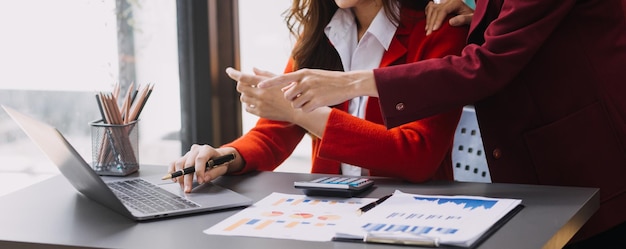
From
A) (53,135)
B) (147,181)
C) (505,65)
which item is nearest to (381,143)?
(505,65)

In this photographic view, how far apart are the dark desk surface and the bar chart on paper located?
0.03 metres

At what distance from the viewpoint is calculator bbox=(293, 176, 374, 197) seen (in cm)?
170

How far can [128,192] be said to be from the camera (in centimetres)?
178

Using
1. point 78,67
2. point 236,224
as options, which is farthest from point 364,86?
point 78,67

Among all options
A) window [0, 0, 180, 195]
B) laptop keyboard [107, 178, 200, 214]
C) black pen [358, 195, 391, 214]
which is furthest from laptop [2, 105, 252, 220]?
window [0, 0, 180, 195]

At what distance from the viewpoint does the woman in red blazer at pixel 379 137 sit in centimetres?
188

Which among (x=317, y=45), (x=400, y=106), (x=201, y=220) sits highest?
(x=317, y=45)

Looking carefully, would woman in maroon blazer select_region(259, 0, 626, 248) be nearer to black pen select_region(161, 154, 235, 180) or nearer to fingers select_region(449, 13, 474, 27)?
fingers select_region(449, 13, 474, 27)

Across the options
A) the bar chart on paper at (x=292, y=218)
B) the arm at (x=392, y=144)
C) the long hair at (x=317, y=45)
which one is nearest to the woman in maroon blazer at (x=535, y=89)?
the arm at (x=392, y=144)

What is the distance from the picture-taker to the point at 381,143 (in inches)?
74.9

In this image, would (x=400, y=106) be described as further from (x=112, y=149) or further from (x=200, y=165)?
(x=112, y=149)

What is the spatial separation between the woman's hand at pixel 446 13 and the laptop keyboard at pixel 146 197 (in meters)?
0.72

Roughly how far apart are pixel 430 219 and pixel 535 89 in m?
0.49

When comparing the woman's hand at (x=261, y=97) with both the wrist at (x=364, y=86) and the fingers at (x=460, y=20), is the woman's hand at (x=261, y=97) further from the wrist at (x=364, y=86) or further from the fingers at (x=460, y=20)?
the fingers at (x=460, y=20)
